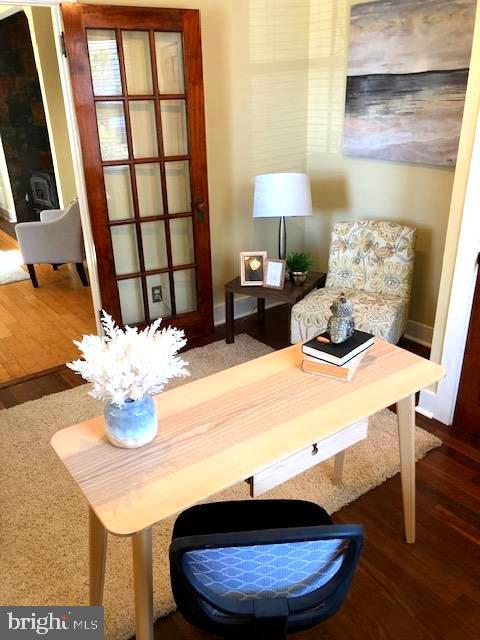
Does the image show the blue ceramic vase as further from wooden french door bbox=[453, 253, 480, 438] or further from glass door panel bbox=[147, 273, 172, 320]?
glass door panel bbox=[147, 273, 172, 320]

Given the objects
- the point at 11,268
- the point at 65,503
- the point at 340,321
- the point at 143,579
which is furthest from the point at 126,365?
the point at 11,268

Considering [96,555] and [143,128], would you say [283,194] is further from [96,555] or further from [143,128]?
[96,555]

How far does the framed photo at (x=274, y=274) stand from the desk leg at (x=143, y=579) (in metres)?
2.26

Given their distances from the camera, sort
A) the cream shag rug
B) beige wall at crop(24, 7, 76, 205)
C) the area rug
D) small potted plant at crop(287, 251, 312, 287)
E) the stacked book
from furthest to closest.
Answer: the area rug < beige wall at crop(24, 7, 76, 205) < small potted plant at crop(287, 251, 312, 287) < the cream shag rug < the stacked book

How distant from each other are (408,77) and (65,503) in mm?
2940

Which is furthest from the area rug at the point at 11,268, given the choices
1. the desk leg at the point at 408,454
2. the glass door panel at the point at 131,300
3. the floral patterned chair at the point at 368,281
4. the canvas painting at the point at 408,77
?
the desk leg at the point at 408,454

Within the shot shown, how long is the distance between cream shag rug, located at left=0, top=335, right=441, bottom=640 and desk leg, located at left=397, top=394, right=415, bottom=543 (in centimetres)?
29

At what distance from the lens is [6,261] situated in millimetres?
5367

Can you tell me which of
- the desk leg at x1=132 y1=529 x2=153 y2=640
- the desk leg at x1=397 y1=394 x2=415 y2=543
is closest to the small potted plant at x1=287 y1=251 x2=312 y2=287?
the desk leg at x1=397 y1=394 x2=415 y2=543

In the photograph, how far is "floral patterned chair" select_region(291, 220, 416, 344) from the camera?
2.93 m

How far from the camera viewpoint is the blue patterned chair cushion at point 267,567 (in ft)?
3.32

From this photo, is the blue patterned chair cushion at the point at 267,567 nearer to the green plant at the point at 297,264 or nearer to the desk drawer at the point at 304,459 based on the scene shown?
the desk drawer at the point at 304,459

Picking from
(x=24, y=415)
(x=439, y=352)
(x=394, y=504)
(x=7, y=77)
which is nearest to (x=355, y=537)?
(x=394, y=504)

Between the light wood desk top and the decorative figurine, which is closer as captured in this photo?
the light wood desk top
